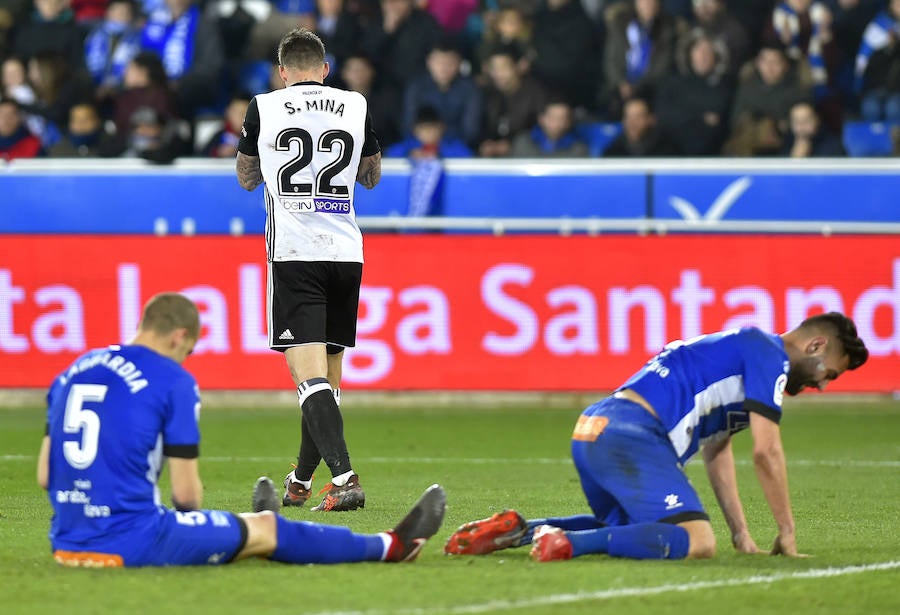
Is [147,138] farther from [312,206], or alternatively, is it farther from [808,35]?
[312,206]

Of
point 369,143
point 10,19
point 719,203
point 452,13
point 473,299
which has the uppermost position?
point 10,19

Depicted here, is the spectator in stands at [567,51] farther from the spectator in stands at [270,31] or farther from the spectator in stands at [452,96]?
the spectator in stands at [270,31]

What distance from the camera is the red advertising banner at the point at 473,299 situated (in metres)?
14.3

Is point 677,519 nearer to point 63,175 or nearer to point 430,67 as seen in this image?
point 63,175

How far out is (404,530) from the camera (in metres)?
7.02

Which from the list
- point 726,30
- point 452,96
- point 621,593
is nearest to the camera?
point 621,593

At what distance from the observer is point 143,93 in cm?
1831

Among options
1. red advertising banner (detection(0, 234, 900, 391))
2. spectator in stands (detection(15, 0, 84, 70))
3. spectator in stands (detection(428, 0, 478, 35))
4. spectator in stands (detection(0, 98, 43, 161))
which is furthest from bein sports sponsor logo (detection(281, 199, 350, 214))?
spectator in stands (detection(15, 0, 84, 70))

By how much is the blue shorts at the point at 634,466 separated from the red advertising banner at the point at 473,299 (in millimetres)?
7172

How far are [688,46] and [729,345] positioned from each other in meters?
10.9

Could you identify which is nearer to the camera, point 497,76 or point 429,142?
point 429,142

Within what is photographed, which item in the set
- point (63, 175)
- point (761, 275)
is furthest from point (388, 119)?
point (761, 275)

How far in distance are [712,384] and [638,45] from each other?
11.6 m

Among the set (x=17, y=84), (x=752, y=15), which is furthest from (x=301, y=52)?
(x=17, y=84)
